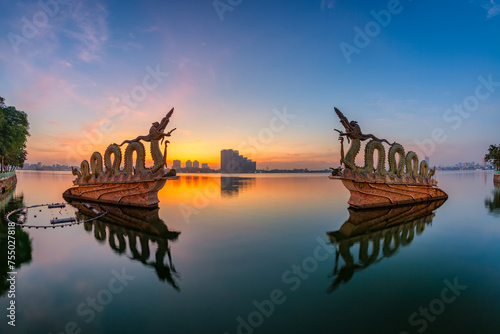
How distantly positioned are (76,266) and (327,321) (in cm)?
803

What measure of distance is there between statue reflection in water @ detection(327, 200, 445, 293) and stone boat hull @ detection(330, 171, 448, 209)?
0.59m

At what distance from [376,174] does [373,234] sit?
6.94 meters

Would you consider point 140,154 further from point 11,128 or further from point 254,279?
point 11,128

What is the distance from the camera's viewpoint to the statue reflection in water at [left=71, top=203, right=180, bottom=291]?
316 inches

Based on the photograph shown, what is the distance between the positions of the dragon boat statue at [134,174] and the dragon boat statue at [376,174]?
12.8 m

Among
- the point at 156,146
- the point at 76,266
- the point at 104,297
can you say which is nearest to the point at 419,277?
the point at 104,297

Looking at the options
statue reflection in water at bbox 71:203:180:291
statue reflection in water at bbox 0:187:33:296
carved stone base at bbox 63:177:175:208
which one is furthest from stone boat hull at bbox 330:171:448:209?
statue reflection in water at bbox 0:187:33:296

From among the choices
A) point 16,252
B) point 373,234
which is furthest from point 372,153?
point 16,252

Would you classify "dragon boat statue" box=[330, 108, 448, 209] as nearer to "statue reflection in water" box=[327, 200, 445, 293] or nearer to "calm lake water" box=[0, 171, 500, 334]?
"statue reflection in water" box=[327, 200, 445, 293]

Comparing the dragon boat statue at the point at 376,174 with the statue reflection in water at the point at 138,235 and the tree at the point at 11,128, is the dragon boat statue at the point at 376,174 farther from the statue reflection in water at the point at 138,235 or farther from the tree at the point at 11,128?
the tree at the point at 11,128

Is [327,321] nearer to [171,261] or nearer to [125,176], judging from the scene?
[171,261]

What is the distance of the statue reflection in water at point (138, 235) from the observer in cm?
803

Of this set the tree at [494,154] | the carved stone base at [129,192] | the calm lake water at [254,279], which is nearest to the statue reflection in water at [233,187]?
the carved stone base at [129,192]

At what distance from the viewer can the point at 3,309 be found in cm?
535
